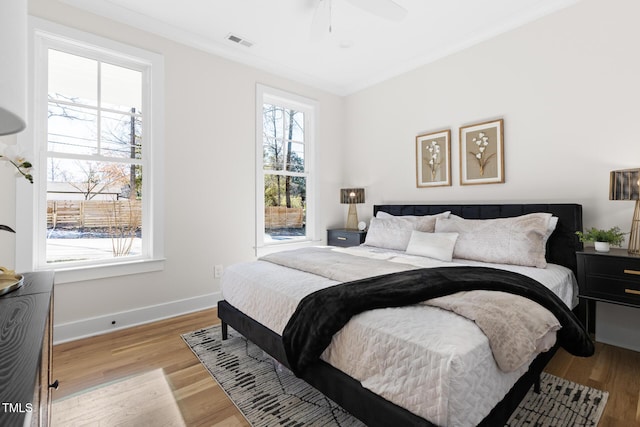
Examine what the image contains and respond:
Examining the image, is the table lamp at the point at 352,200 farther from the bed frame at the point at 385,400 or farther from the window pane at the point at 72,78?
the window pane at the point at 72,78

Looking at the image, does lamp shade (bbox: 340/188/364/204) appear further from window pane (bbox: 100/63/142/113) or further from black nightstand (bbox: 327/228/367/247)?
window pane (bbox: 100/63/142/113)

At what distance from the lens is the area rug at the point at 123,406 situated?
5.41 feet

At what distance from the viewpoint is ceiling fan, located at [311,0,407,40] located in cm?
→ 234

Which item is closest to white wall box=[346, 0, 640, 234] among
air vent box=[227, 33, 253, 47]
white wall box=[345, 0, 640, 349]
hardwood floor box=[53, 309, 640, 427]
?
white wall box=[345, 0, 640, 349]

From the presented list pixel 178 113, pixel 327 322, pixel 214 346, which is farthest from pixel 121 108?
pixel 327 322

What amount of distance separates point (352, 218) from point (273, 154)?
1.43 meters

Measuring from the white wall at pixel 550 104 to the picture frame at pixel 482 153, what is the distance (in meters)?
0.06

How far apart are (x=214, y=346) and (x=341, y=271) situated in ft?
4.17

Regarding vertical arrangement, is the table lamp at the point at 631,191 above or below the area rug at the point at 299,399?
above

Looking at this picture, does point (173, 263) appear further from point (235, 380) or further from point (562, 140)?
point (562, 140)

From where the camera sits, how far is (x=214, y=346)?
249 cm

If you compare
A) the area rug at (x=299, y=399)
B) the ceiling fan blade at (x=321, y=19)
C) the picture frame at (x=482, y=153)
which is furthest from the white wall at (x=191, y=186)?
the picture frame at (x=482, y=153)

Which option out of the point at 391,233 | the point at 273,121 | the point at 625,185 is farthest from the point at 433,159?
the point at 273,121

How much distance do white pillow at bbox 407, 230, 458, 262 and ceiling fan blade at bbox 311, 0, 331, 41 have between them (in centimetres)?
201
